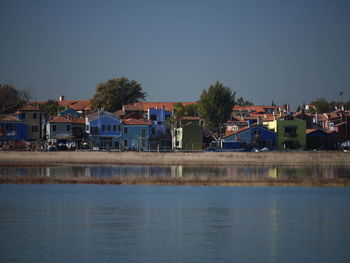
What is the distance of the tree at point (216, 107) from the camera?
374 ft

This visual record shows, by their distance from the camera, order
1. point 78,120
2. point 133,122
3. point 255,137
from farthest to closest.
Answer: point 78,120 < point 133,122 < point 255,137

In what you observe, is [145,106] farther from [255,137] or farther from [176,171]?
[176,171]

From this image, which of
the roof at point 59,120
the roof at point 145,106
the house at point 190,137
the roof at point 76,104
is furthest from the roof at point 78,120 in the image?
the roof at point 76,104

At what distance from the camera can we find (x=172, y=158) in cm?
8350

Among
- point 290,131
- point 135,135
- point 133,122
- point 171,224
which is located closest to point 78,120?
point 133,122

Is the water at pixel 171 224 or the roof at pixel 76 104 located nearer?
the water at pixel 171 224

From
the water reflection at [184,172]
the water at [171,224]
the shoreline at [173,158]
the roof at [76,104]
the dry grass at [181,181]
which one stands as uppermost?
the roof at [76,104]

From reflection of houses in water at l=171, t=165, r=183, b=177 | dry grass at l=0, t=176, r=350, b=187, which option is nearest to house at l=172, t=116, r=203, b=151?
reflection of houses in water at l=171, t=165, r=183, b=177

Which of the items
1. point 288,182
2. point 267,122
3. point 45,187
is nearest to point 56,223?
point 45,187

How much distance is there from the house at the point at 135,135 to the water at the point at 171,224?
167 feet

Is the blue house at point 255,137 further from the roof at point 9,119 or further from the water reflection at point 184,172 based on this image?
the roof at point 9,119

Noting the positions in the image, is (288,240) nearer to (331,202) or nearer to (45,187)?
(331,202)

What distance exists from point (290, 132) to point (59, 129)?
3267 cm

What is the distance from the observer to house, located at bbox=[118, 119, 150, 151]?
105875 mm
